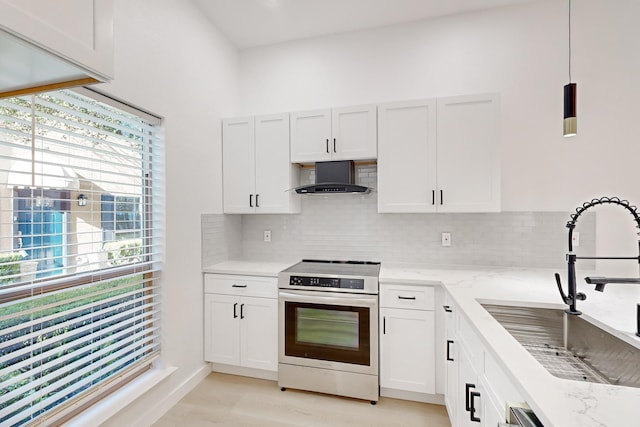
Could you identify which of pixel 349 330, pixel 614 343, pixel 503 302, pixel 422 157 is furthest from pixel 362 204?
pixel 614 343

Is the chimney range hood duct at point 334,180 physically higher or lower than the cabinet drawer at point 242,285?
higher

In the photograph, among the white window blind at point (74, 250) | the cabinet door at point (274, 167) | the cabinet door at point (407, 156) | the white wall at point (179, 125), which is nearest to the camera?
the white window blind at point (74, 250)

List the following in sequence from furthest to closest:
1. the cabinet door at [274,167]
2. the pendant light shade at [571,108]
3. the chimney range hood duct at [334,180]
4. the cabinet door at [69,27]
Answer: the cabinet door at [274,167], the chimney range hood duct at [334,180], the pendant light shade at [571,108], the cabinet door at [69,27]

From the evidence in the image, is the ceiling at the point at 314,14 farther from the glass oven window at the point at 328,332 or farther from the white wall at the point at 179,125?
the glass oven window at the point at 328,332

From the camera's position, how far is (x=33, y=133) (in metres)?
1.42

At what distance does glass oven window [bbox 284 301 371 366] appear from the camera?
7.49 ft

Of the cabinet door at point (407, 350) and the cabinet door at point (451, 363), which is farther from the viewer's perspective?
the cabinet door at point (407, 350)

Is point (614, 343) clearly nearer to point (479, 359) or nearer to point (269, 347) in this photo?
point (479, 359)

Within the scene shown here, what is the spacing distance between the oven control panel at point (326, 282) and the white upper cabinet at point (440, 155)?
0.70 meters

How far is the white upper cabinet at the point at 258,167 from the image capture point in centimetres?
281

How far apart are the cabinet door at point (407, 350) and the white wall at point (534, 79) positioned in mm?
1325

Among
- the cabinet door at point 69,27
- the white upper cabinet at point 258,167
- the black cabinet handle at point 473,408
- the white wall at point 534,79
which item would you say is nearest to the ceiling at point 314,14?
the white wall at point 534,79

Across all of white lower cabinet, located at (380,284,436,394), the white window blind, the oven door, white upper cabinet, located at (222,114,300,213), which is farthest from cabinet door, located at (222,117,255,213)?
white lower cabinet, located at (380,284,436,394)

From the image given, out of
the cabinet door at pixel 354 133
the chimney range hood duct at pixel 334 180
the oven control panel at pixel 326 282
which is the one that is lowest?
the oven control panel at pixel 326 282
